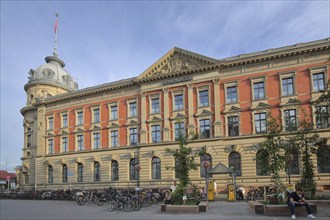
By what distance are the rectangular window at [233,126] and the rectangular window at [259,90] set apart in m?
3.03

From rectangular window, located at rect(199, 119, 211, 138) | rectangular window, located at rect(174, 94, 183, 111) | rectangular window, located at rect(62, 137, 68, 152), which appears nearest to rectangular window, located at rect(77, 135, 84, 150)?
rectangular window, located at rect(62, 137, 68, 152)

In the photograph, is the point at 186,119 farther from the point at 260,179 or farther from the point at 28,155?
the point at 28,155

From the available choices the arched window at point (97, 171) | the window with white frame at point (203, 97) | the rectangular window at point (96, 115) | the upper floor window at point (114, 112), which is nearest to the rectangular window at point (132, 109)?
the upper floor window at point (114, 112)

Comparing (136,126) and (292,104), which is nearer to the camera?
(292,104)

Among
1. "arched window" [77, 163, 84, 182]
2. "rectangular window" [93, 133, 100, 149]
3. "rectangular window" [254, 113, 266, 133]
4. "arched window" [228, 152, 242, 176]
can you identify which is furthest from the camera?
"arched window" [77, 163, 84, 182]

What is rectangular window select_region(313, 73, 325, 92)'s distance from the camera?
103 feet

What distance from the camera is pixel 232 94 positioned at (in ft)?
116

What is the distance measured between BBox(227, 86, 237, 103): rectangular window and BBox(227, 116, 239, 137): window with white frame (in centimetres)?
182

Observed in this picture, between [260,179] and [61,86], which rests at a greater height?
[61,86]

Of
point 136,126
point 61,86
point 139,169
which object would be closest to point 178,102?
point 136,126

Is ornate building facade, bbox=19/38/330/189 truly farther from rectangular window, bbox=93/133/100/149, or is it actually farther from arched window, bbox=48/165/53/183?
rectangular window, bbox=93/133/100/149

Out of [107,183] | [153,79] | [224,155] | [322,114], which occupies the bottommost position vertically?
[107,183]

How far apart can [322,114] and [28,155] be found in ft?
153

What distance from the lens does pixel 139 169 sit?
3597 cm
